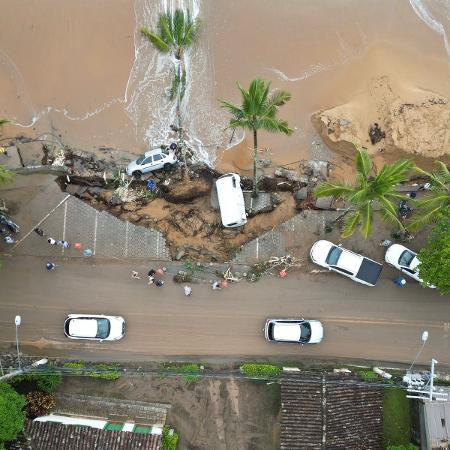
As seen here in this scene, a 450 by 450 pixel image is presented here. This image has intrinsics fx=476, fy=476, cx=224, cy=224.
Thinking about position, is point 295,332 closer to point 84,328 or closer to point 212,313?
point 212,313

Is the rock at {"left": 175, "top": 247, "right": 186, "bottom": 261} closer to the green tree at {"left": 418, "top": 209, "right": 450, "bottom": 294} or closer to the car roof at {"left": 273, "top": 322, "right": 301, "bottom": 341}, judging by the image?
the car roof at {"left": 273, "top": 322, "right": 301, "bottom": 341}

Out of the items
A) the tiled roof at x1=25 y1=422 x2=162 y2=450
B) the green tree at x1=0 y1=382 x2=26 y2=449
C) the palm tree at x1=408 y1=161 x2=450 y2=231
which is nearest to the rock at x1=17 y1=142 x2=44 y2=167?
the green tree at x1=0 y1=382 x2=26 y2=449

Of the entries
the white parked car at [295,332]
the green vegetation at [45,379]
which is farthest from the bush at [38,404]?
the white parked car at [295,332]

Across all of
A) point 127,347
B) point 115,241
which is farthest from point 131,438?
point 115,241

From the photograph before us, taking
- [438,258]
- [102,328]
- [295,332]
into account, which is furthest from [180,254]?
[438,258]

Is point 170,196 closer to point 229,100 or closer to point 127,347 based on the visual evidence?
point 229,100

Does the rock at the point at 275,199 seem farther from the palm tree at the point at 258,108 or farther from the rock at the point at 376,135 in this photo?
the palm tree at the point at 258,108
